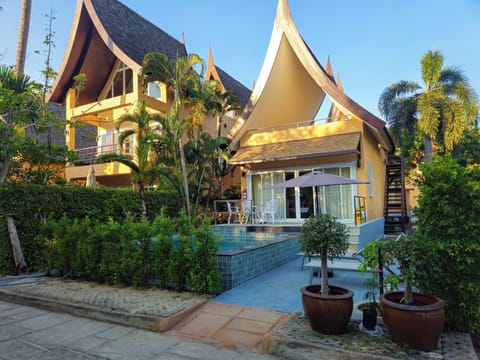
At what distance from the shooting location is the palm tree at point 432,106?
17.2 m

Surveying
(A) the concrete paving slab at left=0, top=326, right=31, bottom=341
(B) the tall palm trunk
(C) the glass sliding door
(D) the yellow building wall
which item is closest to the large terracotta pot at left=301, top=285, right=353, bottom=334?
(A) the concrete paving slab at left=0, top=326, right=31, bottom=341

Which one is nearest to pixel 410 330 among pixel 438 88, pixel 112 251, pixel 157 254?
pixel 157 254

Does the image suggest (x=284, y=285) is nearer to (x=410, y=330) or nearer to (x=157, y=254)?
(x=157, y=254)

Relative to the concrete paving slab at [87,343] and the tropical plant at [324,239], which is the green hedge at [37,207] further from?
the tropical plant at [324,239]

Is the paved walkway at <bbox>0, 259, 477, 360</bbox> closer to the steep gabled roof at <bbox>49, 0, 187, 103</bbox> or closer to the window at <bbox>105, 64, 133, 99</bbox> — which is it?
the steep gabled roof at <bbox>49, 0, 187, 103</bbox>

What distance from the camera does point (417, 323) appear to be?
3.36 m

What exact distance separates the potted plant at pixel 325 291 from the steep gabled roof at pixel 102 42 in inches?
562

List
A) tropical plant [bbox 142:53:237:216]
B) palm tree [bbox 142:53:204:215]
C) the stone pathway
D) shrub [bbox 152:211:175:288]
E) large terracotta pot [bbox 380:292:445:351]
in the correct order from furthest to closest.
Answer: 1. palm tree [bbox 142:53:204:215]
2. tropical plant [bbox 142:53:237:216]
3. shrub [bbox 152:211:175:288]
4. the stone pathway
5. large terracotta pot [bbox 380:292:445:351]

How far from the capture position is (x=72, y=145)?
61.9ft

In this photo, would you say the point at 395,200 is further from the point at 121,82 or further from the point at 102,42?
the point at 102,42

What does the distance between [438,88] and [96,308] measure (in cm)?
2080

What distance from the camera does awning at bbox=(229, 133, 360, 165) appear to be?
12555 millimetres

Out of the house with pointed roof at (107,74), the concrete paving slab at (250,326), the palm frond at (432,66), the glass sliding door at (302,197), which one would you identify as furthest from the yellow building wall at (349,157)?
the concrete paving slab at (250,326)

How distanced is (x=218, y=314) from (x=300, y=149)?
987 centimetres
